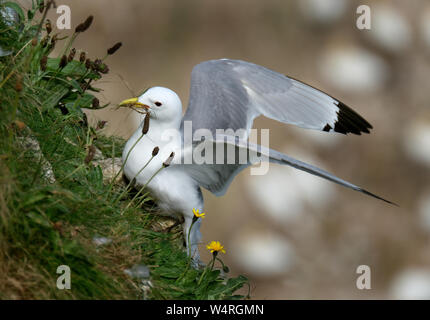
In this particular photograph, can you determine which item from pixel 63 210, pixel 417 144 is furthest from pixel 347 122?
pixel 417 144

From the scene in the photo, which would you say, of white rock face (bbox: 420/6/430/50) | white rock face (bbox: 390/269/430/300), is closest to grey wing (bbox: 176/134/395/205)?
white rock face (bbox: 390/269/430/300)

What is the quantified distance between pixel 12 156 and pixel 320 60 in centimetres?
604

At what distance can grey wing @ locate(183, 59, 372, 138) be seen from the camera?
3.05 m

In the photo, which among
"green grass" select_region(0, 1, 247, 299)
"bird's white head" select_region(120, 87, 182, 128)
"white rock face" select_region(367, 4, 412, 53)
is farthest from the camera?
"white rock face" select_region(367, 4, 412, 53)

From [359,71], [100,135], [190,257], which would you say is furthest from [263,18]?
[190,257]

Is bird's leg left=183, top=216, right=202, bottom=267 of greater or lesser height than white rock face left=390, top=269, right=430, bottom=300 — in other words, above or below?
below

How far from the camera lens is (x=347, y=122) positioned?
329cm

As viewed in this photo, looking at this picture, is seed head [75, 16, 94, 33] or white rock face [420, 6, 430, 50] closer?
seed head [75, 16, 94, 33]

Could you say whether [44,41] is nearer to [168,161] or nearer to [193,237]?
[168,161]

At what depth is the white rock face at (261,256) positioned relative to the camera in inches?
303

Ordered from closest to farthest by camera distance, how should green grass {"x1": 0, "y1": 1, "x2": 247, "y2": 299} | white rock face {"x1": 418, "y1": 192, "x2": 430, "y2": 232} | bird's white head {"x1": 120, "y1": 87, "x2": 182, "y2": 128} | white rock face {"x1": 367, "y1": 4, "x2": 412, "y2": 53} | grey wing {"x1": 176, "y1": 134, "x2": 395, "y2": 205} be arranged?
green grass {"x1": 0, "y1": 1, "x2": 247, "y2": 299}, grey wing {"x1": 176, "y1": 134, "x2": 395, "y2": 205}, bird's white head {"x1": 120, "y1": 87, "x2": 182, "y2": 128}, white rock face {"x1": 418, "y1": 192, "x2": 430, "y2": 232}, white rock face {"x1": 367, "y1": 4, "x2": 412, "y2": 53}

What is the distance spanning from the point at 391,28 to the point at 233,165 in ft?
21.3

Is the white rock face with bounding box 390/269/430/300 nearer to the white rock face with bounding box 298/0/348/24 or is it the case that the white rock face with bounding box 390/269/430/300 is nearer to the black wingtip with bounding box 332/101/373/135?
the white rock face with bounding box 298/0/348/24

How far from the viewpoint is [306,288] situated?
24.7 feet
